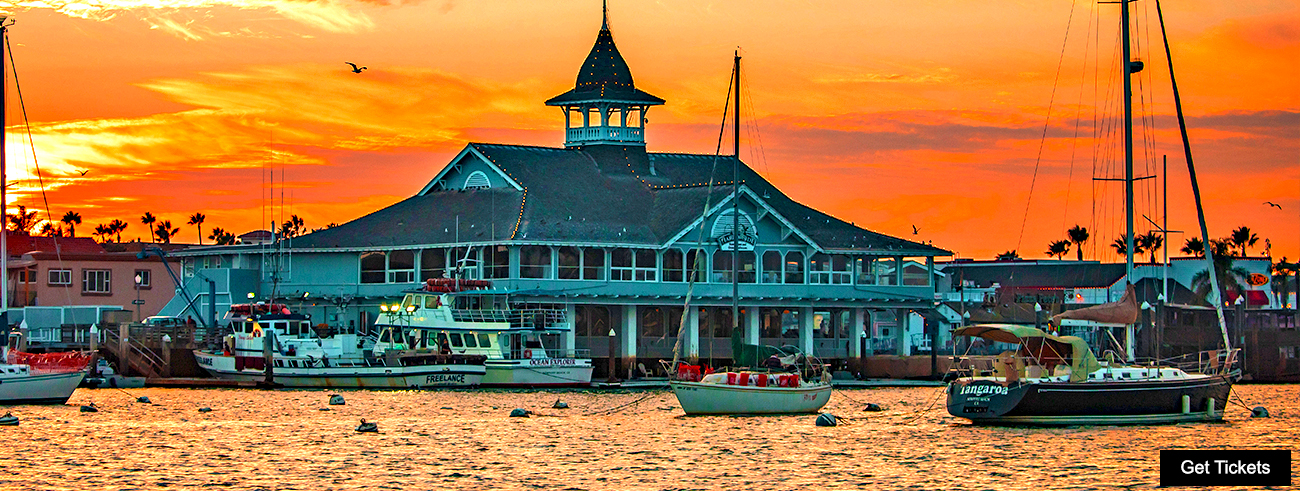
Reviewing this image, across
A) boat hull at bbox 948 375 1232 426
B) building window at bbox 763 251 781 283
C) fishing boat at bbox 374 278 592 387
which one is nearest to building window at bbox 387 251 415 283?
fishing boat at bbox 374 278 592 387

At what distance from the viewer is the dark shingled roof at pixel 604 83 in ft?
302

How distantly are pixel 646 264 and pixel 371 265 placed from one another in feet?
42.6

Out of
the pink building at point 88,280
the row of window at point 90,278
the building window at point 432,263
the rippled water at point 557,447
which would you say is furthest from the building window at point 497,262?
the row of window at point 90,278

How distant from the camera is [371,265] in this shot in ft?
284

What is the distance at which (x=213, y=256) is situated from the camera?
95.1 metres

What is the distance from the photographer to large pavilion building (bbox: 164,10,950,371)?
81.8 m

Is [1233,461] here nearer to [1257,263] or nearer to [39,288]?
[39,288]

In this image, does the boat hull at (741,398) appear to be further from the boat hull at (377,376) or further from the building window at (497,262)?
the building window at (497,262)

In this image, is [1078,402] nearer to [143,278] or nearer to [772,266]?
[772,266]

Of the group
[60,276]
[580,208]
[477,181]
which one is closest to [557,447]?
[580,208]

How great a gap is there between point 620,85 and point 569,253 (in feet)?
43.8

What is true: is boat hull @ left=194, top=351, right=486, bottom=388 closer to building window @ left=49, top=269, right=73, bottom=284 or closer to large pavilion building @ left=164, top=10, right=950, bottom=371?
large pavilion building @ left=164, top=10, right=950, bottom=371

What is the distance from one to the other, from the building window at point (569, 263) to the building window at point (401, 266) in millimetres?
7414

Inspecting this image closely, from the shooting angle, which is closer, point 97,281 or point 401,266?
point 401,266
